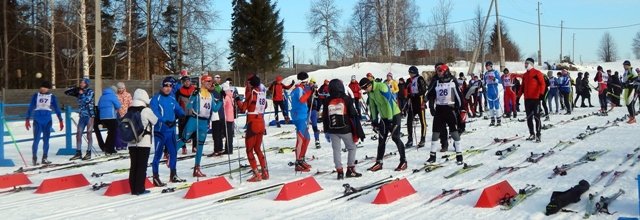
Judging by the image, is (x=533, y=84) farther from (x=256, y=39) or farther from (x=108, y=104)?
(x=256, y=39)

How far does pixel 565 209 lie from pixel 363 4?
56388 mm

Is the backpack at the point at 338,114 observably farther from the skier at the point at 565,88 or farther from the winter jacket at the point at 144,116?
the skier at the point at 565,88

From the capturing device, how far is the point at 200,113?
10.3 meters

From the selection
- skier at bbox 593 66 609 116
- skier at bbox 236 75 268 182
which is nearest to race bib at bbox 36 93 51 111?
skier at bbox 236 75 268 182

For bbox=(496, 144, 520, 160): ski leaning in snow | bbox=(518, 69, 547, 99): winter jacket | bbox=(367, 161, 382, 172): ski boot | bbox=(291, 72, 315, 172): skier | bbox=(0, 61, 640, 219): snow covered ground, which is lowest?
bbox=(0, 61, 640, 219): snow covered ground

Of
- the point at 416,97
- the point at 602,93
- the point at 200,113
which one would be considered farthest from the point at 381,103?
the point at 602,93

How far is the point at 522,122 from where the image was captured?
18.0m

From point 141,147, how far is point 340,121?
9.54 feet

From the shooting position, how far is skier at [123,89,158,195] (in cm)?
844

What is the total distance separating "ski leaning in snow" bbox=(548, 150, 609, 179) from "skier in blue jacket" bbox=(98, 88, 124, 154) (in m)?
9.17

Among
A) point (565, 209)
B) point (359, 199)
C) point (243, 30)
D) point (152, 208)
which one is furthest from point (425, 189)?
point (243, 30)

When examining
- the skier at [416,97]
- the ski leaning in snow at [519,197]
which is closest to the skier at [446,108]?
the skier at [416,97]

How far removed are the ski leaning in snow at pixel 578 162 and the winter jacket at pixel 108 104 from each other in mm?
9168

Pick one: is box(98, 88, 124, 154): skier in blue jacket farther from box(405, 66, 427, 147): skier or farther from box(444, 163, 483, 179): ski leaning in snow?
box(444, 163, 483, 179): ski leaning in snow
